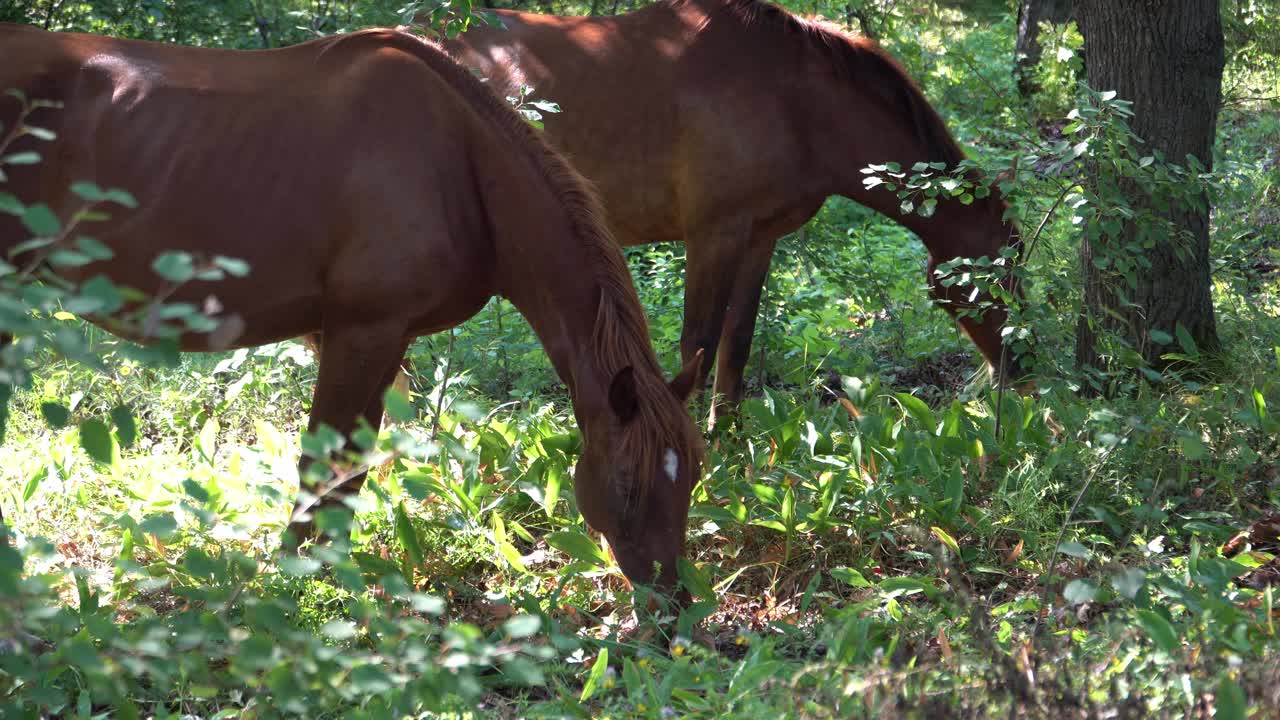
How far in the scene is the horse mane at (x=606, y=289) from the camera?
3.20m

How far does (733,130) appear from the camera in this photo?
498cm

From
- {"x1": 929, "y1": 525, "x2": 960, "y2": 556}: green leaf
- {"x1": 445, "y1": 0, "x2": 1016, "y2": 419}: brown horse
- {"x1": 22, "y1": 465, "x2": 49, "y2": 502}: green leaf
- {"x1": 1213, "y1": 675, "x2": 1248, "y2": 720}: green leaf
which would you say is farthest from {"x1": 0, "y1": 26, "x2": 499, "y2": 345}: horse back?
{"x1": 1213, "y1": 675, "x2": 1248, "y2": 720}: green leaf

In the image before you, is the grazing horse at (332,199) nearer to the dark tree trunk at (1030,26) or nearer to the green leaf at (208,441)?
the green leaf at (208,441)

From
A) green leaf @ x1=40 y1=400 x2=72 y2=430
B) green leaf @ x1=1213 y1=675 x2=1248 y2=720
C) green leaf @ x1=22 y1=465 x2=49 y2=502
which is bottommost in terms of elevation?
green leaf @ x1=22 y1=465 x2=49 y2=502

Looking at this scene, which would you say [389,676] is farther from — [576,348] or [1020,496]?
[1020,496]

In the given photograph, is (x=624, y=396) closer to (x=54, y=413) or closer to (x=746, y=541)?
(x=746, y=541)

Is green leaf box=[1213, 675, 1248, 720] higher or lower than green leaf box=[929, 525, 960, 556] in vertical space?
higher

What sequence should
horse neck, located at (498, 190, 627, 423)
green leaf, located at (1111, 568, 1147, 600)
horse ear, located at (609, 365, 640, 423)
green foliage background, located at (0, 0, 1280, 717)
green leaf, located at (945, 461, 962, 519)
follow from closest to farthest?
green foliage background, located at (0, 0, 1280, 717) → green leaf, located at (1111, 568, 1147, 600) → horse ear, located at (609, 365, 640, 423) → horse neck, located at (498, 190, 627, 423) → green leaf, located at (945, 461, 962, 519)

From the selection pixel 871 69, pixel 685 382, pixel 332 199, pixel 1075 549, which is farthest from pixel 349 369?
pixel 871 69

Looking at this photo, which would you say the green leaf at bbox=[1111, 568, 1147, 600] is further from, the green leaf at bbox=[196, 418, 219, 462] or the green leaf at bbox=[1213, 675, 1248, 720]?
the green leaf at bbox=[196, 418, 219, 462]

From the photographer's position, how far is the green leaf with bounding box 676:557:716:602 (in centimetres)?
322

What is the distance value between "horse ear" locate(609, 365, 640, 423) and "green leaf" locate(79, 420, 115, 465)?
1.58m

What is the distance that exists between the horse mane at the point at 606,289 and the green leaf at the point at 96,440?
1594mm

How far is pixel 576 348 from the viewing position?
347 centimetres
